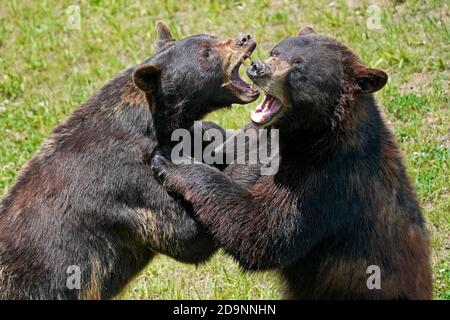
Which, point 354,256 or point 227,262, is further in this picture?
point 227,262

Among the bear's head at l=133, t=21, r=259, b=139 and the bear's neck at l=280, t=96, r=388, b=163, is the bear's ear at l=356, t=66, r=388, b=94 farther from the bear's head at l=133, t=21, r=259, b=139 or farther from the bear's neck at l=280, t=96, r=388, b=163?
the bear's head at l=133, t=21, r=259, b=139

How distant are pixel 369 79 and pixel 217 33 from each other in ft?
19.5

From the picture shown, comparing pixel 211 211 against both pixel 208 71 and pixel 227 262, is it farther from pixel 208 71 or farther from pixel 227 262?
pixel 227 262

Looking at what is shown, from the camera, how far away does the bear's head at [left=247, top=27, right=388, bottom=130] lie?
7945 millimetres

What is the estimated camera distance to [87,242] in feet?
27.3

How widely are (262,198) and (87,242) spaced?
1.45 meters

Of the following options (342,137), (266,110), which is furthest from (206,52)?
(342,137)

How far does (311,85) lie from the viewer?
7957mm

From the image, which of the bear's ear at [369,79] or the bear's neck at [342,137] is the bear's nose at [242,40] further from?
the bear's ear at [369,79]

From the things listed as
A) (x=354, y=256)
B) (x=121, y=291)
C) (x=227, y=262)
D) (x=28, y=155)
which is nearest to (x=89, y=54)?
(x=28, y=155)

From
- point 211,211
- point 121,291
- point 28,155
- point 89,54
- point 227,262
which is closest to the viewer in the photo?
point 211,211

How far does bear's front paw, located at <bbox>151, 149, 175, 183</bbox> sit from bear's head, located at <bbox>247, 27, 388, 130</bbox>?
791 millimetres

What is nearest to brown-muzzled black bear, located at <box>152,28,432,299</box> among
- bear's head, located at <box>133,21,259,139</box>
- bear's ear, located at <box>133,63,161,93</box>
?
bear's head, located at <box>133,21,259,139</box>

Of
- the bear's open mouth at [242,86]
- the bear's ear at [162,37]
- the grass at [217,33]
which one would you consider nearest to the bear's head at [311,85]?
the bear's open mouth at [242,86]
